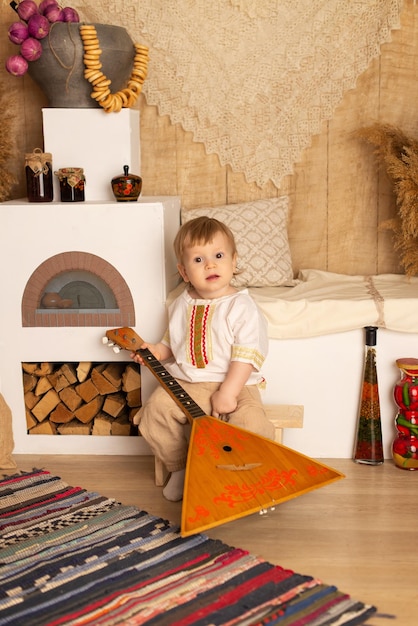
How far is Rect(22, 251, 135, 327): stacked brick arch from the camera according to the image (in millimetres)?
2529

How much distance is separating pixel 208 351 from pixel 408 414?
65 cm

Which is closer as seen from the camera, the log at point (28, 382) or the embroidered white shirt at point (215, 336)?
the embroidered white shirt at point (215, 336)

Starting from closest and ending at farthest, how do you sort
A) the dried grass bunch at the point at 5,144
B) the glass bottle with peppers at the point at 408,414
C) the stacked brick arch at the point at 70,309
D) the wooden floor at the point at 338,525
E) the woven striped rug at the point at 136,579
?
the woven striped rug at the point at 136,579 → the wooden floor at the point at 338,525 → the glass bottle with peppers at the point at 408,414 → the stacked brick arch at the point at 70,309 → the dried grass bunch at the point at 5,144

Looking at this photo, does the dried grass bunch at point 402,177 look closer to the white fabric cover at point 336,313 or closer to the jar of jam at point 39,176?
the white fabric cover at point 336,313

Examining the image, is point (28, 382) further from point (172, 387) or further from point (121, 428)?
point (172, 387)

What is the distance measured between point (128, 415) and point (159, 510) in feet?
1.74

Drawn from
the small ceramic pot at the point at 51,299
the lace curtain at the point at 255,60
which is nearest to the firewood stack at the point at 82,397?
the small ceramic pot at the point at 51,299

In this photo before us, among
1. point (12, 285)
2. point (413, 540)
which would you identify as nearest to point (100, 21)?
point (12, 285)

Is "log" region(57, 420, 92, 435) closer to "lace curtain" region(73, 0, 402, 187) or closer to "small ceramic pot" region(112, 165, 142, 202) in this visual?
"small ceramic pot" region(112, 165, 142, 202)

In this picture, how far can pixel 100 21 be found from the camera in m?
2.90

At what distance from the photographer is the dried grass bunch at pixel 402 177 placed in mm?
2637

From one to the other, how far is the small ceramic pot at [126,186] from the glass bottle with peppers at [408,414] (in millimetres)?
989

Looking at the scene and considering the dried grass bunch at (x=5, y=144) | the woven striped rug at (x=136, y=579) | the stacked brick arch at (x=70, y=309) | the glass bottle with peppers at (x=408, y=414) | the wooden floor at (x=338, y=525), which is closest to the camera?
the woven striped rug at (x=136, y=579)

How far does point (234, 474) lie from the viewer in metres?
1.96
